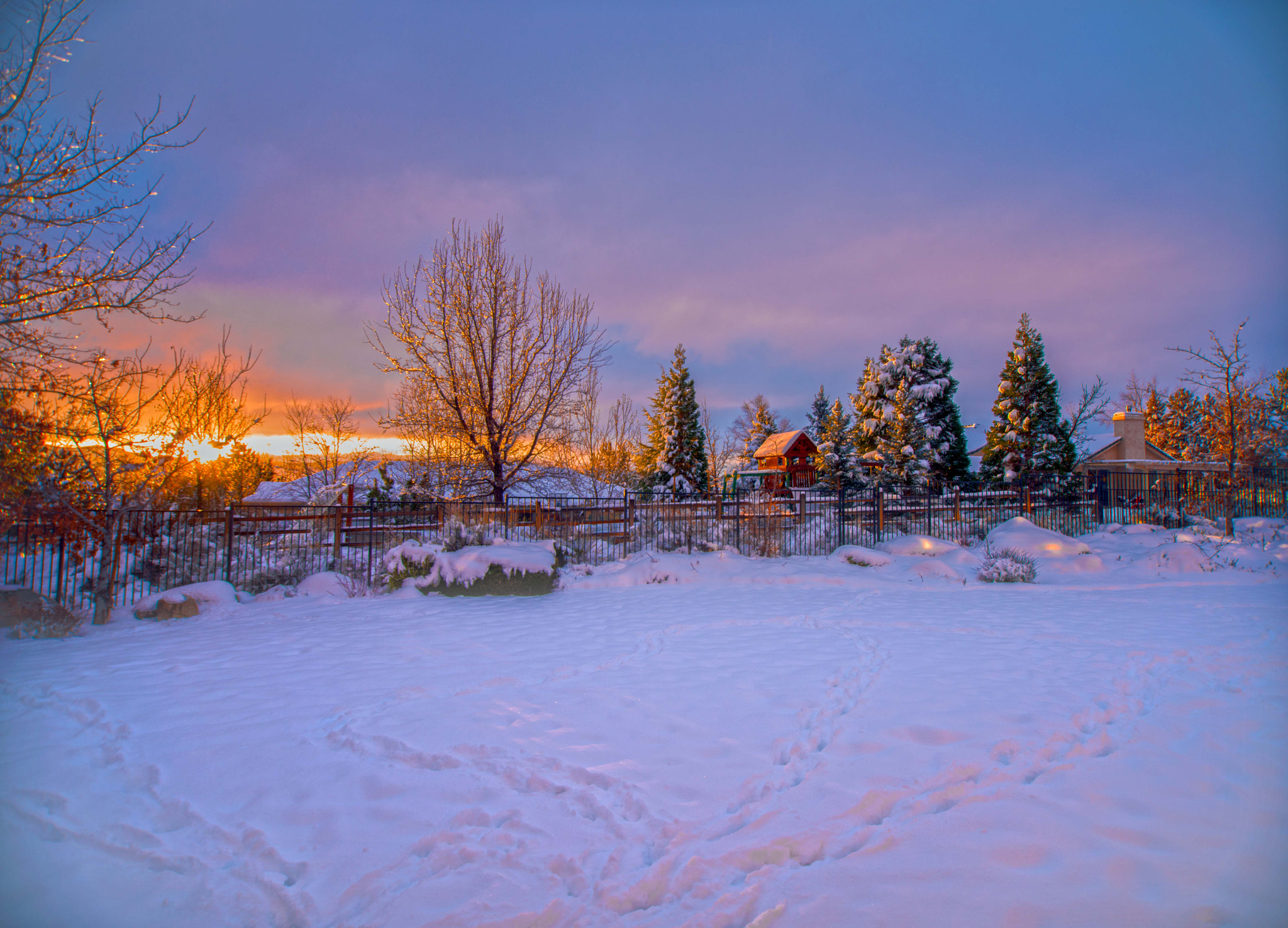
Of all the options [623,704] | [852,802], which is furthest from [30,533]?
[852,802]

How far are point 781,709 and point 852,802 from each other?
1298 mm

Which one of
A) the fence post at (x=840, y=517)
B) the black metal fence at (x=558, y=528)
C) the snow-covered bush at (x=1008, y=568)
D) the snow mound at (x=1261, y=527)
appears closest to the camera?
the black metal fence at (x=558, y=528)

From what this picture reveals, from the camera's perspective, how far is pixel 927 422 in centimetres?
3170

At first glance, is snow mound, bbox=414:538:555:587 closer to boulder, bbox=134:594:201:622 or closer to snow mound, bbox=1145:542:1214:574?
boulder, bbox=134:594:201:622

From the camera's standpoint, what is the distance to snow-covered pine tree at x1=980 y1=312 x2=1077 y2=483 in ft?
91.2

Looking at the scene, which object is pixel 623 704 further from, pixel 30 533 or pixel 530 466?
pixel 530 466

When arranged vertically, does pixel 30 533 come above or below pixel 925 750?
above

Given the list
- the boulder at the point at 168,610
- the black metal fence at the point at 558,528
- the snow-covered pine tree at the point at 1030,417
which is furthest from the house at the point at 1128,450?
the boulder at the point at 168,610

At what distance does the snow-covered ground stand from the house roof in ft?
120

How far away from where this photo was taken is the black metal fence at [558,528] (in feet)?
31.3

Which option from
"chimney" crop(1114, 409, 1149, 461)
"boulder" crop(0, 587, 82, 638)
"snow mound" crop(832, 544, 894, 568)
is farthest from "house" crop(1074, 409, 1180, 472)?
"boulder" crop(0, 587, 82, 638)

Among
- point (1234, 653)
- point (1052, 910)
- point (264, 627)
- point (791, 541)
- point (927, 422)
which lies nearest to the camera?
point (1052, 910)

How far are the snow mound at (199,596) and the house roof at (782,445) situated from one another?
3760 centimetres

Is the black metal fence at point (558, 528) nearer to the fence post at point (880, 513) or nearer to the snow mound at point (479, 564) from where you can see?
the fence post at point (880, 513)
